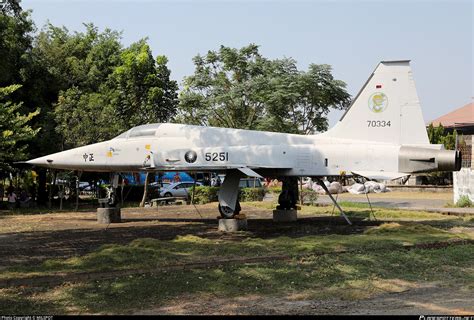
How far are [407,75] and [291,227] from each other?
6.10 metres

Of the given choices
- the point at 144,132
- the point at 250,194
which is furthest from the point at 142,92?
the point at 144,132

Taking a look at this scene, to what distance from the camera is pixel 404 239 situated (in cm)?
1394

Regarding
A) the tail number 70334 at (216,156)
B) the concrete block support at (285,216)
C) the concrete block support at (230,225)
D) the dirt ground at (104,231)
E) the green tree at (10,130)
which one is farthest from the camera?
the green tree at (10,130)

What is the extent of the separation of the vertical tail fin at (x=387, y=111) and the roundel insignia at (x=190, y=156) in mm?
4831

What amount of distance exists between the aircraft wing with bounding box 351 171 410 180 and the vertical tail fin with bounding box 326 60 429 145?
110cm

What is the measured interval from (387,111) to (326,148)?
2268 millimetres

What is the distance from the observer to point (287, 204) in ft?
66.0

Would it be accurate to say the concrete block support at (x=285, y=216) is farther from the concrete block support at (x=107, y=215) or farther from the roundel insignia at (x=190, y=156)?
the concrete block support at (x=107, y=215)

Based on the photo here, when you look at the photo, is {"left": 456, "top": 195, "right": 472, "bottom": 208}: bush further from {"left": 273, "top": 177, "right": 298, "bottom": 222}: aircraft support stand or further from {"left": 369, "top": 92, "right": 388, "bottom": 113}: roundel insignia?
{"left": 369, "top": 92, "right": 388, "bottom": 113}: roundel insignia

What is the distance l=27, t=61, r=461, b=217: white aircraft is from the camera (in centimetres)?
1702

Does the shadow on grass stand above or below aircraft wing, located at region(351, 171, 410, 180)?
below

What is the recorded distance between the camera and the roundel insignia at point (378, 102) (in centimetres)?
1767

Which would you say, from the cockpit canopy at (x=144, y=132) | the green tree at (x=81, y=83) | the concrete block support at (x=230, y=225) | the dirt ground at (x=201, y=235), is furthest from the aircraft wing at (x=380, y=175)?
the green tree at (x=81, y=83)

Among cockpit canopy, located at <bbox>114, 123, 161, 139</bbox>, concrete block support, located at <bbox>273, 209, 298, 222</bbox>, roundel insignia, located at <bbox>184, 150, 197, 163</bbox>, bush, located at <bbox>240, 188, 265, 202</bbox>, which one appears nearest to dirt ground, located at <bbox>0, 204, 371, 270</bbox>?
concrete block support, located at <bbox>273, 209, 298, 222</bbox>
